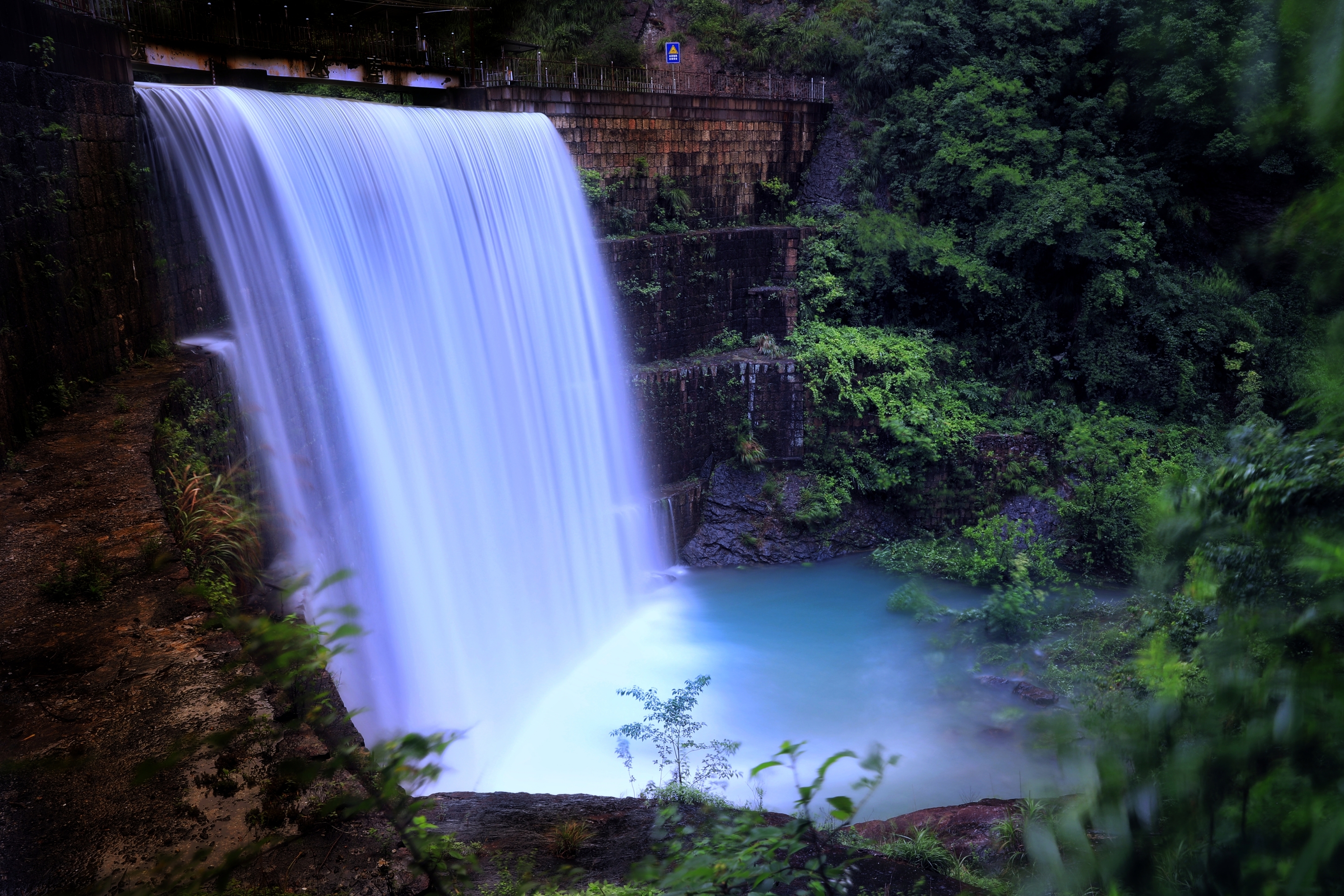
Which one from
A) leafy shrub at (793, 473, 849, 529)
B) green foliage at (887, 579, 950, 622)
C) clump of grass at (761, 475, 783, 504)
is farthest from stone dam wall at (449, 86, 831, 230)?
green foliage at (887, 579, 950, 622)

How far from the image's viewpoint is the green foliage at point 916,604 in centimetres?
1055

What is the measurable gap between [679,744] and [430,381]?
4298 millimetres

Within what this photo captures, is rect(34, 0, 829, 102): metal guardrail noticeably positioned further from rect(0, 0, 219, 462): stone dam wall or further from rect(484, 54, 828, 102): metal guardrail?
rect(0, 0, 219, 462): stone dam wall

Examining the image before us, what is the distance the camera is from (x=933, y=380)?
516 inches

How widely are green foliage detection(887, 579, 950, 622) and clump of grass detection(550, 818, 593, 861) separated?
7.53 meters

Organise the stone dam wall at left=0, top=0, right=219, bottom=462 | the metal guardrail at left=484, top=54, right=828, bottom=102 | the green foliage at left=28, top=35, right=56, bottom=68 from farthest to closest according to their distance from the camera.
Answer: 1. the metal guardrail at left=484, top=54, right=828, bottom=102
2. the green foliage at left=28, top=35, right=56, bottom=68
3. the stone dam wall at left=0, top=0, right=219, bottom=462

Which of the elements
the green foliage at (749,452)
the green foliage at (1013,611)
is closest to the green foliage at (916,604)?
the green foliage at (1013,611)

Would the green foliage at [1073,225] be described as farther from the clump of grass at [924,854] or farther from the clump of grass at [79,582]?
the clump of grass at [79,582]

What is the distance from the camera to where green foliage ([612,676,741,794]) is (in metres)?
6.95

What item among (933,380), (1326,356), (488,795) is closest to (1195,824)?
(1326,356)

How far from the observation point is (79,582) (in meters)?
3.20

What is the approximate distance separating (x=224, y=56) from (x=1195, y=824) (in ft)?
51.9

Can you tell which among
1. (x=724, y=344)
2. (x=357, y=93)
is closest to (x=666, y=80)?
(x=357, y=93)

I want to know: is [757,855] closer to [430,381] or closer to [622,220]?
[430,381]
